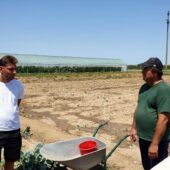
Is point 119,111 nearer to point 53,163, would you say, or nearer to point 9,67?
point 53,163

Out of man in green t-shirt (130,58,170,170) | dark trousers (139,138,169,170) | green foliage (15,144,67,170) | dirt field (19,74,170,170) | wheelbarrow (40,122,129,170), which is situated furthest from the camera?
dirt field (19,74,170,170)

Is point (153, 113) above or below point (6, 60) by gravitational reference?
below

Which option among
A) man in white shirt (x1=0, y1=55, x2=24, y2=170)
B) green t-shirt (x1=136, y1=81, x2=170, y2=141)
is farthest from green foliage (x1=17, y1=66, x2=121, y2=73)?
green t-shirt (x1=136, y1=81, x2=170, y2=141)

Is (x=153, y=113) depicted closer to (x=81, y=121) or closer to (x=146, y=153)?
(x=146, y=153)

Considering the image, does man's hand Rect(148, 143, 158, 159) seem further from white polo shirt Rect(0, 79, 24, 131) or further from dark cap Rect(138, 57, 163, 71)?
white polo shirt Rect(0, 79, 24, 131)

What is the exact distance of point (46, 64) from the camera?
52812 mm

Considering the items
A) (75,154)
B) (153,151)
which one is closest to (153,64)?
(153,151)

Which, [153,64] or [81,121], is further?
[81,121]

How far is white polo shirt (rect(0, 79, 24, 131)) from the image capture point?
391cm

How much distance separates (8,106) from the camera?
3930 mm

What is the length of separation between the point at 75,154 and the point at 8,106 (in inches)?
56.6

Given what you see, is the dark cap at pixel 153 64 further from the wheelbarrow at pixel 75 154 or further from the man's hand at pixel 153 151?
the wheelbarrow at pixel 75 154

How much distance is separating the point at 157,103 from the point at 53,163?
189cm

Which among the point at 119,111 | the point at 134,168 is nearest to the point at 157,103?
the point at 134,168
